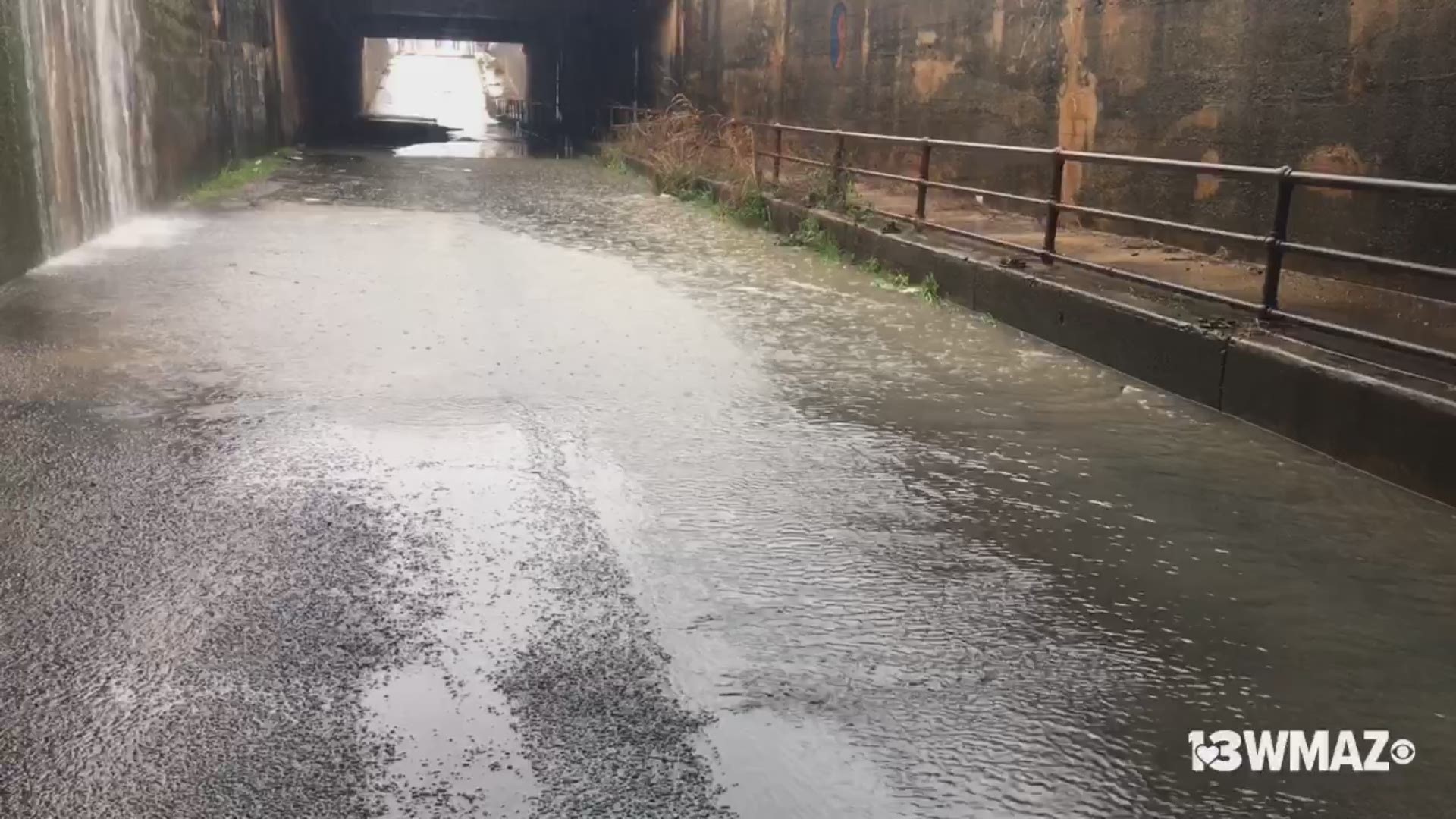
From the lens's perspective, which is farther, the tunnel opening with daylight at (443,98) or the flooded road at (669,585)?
the tunnel opening with daylight at (443,98)

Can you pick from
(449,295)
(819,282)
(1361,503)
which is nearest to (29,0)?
(449,295)

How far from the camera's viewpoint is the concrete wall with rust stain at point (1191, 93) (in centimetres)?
826

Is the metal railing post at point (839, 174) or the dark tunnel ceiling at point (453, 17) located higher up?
the dark tunnel ceiling at point (453, 17)

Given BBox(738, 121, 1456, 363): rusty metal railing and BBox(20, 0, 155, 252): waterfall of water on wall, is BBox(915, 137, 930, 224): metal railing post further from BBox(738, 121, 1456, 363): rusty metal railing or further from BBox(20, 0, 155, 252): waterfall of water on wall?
BBox(20, 0, 155, 252): waterfall of water on wall

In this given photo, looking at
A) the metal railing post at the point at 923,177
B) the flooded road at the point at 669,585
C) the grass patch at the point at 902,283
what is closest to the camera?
the flooded road at the point at 669,585

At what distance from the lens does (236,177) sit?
62.7 ft

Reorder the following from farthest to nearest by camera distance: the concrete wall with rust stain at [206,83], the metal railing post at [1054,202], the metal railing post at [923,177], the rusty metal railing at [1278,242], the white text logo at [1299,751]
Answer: the concrete wall with rust stain at [206,83] → the metal railing post at [923,177] → the metal railing post at [1054,202] → the rusty metal railing at [1278,242] → the white text logo at [1299,751]

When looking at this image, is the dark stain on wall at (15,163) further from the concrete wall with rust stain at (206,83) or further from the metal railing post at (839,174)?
the metal railing post at (839,174)

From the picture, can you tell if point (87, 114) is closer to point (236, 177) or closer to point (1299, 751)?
point (236, 177)

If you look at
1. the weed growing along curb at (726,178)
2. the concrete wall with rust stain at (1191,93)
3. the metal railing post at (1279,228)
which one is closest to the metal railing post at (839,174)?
the weed growing along curb at (726,178)

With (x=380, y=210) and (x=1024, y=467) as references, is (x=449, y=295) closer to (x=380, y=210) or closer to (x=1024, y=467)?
(x=1024, y=467)

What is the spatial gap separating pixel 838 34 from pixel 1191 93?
9395mm

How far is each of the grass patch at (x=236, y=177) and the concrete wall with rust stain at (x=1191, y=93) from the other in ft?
30.8

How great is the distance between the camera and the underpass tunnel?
32.2 metres
